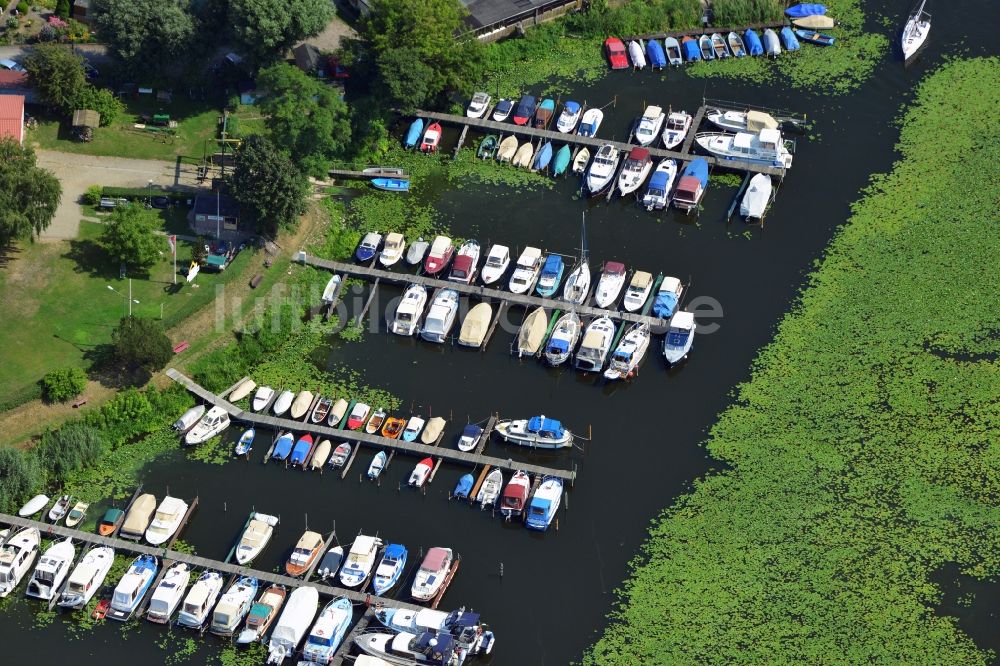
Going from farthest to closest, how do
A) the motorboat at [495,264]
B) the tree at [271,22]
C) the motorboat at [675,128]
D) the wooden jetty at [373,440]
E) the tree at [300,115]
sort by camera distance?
1. the motorboat at [675,128]
2. the tree at [271,22]
3. the tree at [300,115]
4. the motorboat at [495,264]
5. the wooden jetty at [373,440]

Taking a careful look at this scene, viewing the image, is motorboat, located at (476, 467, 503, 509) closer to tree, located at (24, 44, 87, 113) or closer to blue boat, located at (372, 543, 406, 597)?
blue boat, located at (372, 543, 406, 597)

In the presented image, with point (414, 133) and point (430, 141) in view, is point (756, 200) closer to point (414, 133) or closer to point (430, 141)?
point (430, 141)

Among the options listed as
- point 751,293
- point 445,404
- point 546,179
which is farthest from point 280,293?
point 751,293

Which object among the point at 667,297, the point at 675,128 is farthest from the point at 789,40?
the point at 667,297

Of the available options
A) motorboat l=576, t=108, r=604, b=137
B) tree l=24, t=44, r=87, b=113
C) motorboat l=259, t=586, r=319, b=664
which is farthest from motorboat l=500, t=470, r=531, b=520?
tree l=24, t=44, r=87, b=113

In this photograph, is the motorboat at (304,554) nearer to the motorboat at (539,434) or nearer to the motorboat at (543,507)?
the motorboat at (543,507)

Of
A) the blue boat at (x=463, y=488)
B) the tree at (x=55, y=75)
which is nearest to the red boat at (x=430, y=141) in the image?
the tree at (x=55, y=75)
